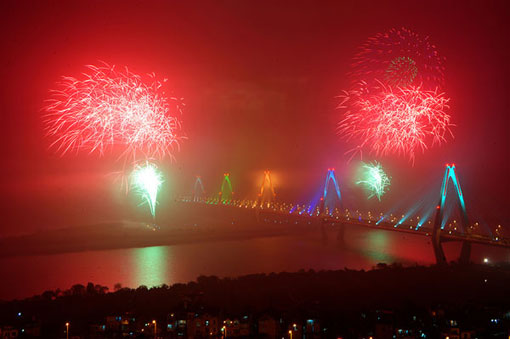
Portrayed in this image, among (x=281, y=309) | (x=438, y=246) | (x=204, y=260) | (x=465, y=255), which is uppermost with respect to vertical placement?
(x=438, y=246)

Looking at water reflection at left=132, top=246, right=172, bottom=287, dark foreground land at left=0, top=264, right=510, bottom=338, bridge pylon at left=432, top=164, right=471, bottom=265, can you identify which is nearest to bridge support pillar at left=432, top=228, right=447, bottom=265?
bridge pylon at left=432, top=164, right=471, bottom=265

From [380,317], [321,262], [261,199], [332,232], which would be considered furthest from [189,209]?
[380,317]

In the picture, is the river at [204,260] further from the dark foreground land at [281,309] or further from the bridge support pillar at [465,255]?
the dark foreground land at [281,309]

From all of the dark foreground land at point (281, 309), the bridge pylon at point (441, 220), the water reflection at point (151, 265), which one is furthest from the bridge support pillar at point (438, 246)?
the water reflection at point (151, 265)

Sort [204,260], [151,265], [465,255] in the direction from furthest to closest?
[204,260], [151,265], [465,255]

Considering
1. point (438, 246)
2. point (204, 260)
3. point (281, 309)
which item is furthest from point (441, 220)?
point (281, 309)

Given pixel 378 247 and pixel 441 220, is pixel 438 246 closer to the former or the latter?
pixel 441 220

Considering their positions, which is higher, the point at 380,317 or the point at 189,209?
the point at 189,209

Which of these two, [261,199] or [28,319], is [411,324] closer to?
[28,319]
